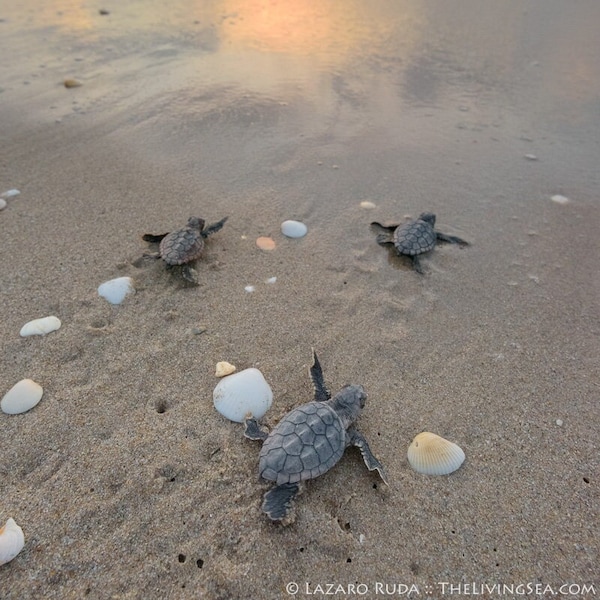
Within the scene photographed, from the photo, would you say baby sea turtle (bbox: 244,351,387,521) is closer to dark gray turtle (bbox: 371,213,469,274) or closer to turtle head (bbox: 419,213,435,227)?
dark gray turtle (bbox: 371,213,469,274)

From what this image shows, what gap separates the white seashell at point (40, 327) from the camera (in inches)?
110

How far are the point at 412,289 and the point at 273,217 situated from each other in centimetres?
146

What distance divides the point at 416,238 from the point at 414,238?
0.7 inches

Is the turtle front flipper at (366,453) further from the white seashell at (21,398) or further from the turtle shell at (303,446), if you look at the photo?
the white seashell at (21,398)

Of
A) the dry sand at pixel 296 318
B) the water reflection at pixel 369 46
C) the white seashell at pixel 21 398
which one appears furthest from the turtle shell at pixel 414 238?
the white seashell at pixel 21 398

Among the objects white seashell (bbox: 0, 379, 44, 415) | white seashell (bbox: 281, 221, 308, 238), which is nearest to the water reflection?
white seashell (bbox: 281, 221, 308, 238)

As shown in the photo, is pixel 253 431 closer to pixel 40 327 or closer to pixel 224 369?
pixel 224 369

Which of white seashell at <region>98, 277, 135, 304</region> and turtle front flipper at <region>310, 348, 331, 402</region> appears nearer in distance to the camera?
turtle front flipper at <region>310, 348, 331, 402</region>

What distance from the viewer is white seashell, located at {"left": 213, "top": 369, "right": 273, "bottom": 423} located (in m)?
2.44

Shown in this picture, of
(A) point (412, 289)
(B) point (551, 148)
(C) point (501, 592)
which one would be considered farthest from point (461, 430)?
(B) point (551, 148)

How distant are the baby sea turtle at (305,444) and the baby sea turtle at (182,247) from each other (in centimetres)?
146

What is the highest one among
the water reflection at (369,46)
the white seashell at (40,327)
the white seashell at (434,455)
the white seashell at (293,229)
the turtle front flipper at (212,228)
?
the water reflection at (369,46)

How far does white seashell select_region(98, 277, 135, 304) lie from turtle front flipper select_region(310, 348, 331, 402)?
148 cm

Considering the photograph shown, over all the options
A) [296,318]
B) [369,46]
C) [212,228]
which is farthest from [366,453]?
[369,46]
